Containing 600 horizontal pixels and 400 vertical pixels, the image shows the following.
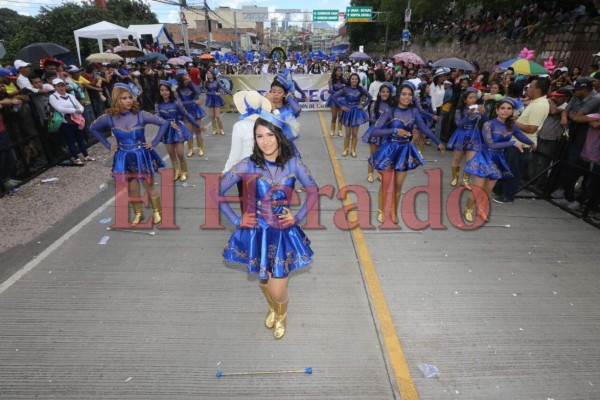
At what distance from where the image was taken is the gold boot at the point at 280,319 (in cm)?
327

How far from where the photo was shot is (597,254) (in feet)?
15.7

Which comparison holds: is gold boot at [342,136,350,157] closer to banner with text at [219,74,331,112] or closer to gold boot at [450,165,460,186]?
gold boot at [450,165,460,186]

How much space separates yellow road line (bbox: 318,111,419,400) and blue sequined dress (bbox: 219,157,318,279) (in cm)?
113

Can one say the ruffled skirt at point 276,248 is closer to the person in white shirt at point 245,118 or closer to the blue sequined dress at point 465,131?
the person in white shirt at point 245,118

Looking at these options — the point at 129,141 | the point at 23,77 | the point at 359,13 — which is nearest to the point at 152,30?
the point at 23,77

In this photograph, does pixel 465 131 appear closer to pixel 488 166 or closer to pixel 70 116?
pixel 488 166

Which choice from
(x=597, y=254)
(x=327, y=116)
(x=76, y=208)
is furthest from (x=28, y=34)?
(x=597, y=254)

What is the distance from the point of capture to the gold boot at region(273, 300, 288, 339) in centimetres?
327

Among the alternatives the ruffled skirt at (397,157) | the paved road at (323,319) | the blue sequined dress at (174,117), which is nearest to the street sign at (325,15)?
the blue sequined dress at (174,117)

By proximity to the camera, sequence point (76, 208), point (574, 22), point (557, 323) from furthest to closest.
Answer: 1. point (574, 22)
2. point (76, 208)
3. point (557, 323)

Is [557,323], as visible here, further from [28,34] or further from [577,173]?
[28,34]

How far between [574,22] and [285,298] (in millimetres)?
19860

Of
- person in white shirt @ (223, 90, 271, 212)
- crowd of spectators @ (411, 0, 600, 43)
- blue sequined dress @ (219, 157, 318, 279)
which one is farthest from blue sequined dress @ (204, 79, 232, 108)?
crowd of spectators @ (411, 0, 600, 43)

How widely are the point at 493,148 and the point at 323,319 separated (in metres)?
3.64
